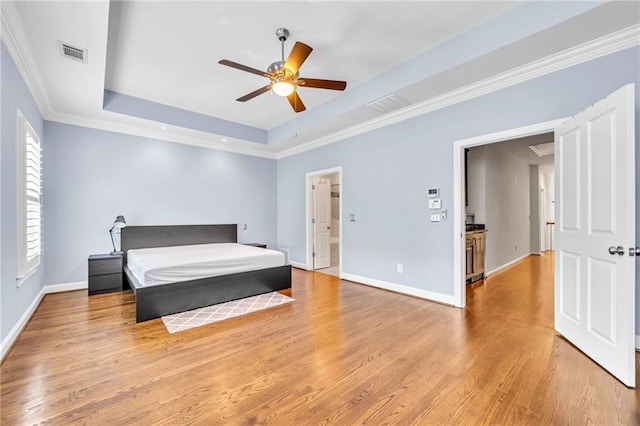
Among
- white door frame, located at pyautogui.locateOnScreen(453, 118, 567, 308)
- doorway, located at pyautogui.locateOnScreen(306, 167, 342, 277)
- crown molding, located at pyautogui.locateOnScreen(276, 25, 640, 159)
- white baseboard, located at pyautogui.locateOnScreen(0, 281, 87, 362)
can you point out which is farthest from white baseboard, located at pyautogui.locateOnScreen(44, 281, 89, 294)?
white door frame, located at pyautogui.locateOnScreen(453, 118, 567, 308)

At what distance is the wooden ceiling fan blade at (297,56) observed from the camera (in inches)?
92.2

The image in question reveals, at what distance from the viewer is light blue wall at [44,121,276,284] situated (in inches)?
167

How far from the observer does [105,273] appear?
164 inches

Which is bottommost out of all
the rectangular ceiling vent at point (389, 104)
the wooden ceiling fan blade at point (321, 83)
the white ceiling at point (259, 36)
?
the wooden ceiling fan blade at point (321, 83)

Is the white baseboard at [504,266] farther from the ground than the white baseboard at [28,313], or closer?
closer

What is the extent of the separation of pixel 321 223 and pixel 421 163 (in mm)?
2812

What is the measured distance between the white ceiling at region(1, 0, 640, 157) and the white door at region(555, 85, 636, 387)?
872mm

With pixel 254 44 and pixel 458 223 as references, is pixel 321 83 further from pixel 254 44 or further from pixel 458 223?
pixel 458 223

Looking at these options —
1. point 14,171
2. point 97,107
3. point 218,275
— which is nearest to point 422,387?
point 218,275

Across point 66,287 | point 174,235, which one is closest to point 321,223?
point 174,235

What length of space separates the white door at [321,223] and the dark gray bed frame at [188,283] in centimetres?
182

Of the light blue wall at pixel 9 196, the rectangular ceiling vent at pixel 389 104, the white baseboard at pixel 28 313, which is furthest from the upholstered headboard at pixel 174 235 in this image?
the rectangular ceiling vent at pixel 389 104

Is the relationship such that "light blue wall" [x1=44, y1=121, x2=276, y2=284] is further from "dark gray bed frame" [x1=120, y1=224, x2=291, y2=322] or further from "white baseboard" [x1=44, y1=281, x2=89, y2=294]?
"dark gray bed frame" [x1=120, y1=224, x2=291, y2=322]

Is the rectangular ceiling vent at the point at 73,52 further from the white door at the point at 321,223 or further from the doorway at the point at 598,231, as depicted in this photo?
the doorway at the point at 598,231
